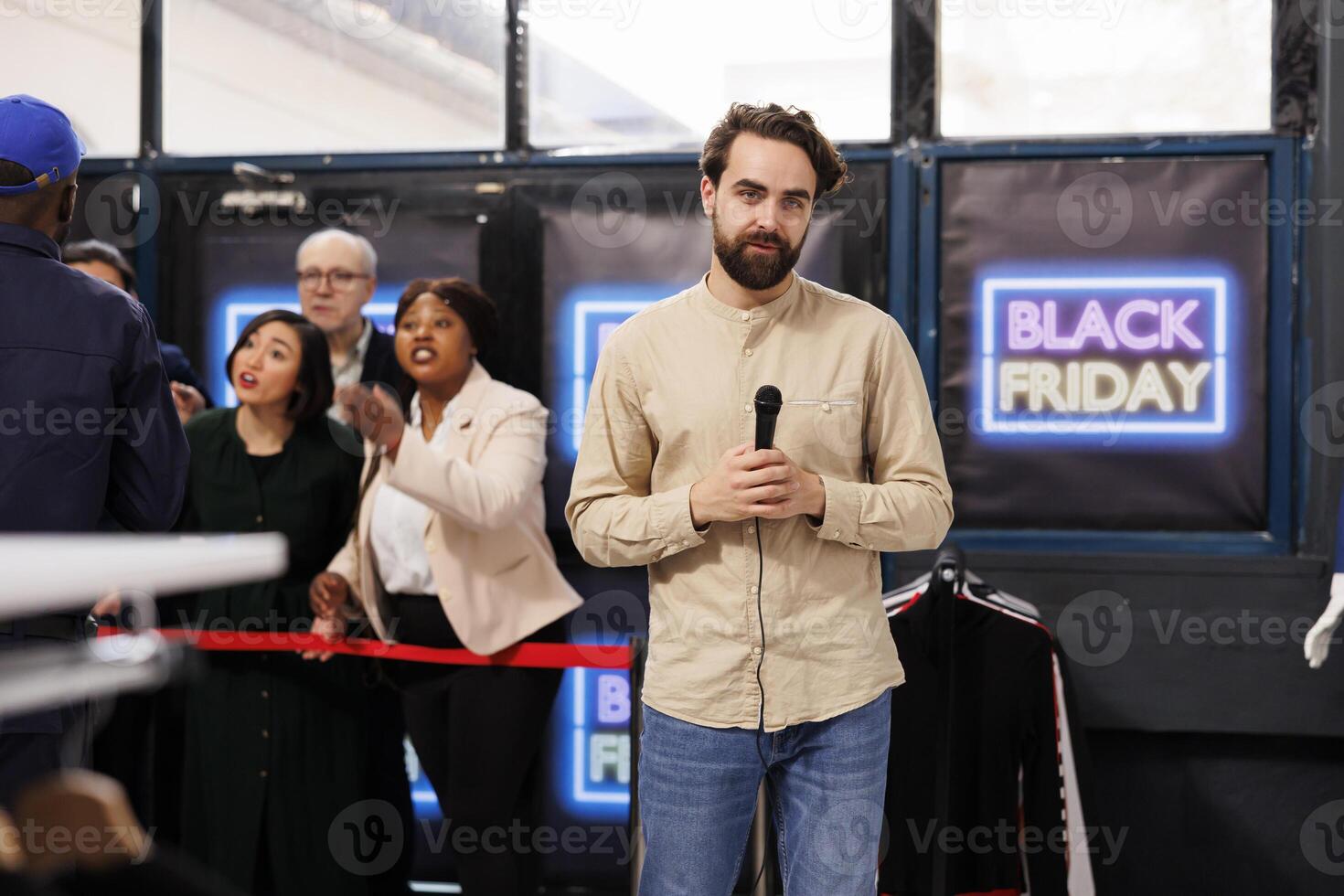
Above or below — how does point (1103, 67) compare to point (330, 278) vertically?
above

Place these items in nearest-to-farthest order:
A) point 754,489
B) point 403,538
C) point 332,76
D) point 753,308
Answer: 1. point 754,489
2. point 753,308
3. point 403,538
4. point 332,76

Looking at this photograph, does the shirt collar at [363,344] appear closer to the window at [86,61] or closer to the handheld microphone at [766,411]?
the window at [86,61]

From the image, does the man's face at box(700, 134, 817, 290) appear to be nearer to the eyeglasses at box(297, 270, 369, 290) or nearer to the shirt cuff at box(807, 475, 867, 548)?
the shirt cuff at box(807, 475, 867, 548)

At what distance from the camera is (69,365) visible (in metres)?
1.95

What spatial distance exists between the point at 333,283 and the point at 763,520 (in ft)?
6.89

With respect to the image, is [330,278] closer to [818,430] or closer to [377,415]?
[377,415]

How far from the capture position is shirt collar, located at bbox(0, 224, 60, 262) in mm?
1951

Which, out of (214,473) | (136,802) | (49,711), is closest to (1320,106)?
(214,473)

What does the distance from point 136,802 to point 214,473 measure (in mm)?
1034

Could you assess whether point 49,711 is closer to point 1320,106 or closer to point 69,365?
point 69,365

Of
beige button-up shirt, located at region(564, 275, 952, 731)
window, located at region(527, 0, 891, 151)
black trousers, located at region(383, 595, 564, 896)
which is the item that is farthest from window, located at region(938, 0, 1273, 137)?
black trousers, located at region(383, 595, 564, 896)

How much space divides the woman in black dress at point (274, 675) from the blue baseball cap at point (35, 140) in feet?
4.04

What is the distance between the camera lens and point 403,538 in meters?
3.16

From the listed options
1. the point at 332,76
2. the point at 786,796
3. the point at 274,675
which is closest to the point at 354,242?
the point at 332,76
